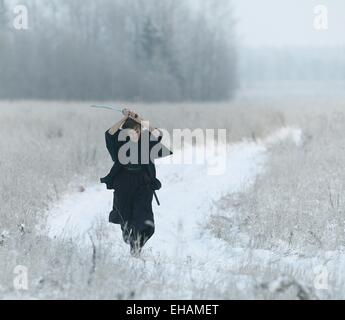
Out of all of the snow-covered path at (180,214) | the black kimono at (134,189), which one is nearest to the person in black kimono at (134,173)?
the black kimono at (134,189)

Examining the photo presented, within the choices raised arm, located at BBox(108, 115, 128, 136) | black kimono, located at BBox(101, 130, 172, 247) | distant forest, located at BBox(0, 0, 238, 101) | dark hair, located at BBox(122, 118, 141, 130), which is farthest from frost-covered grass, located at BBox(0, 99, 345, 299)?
distant forest, located at BBox(0, 0, 238, 101)

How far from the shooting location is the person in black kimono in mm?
5496

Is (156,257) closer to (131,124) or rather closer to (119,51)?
(131,124)

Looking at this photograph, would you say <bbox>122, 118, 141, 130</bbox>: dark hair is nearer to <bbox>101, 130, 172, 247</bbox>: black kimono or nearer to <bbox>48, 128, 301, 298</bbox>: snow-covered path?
<bbox>101, 130, 172, 247</bbox>: black kimono

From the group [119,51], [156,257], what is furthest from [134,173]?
[119,51]

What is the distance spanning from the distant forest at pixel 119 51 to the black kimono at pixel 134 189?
1294 inches

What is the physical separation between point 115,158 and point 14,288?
6.19 feet

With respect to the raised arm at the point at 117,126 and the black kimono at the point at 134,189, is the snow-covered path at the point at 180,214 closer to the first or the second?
the black kimono at the point at 134,189

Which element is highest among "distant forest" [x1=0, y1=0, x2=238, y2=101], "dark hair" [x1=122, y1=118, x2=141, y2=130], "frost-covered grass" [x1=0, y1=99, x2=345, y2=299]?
"distant forest" [x1=0, y1=0, x2=238, y2=101]

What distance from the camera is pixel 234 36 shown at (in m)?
45.3

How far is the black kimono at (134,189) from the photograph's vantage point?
18.2ft

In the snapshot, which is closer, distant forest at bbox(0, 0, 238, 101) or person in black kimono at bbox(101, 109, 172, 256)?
person in black kimono at bbox(101, 109, 172, 256)
